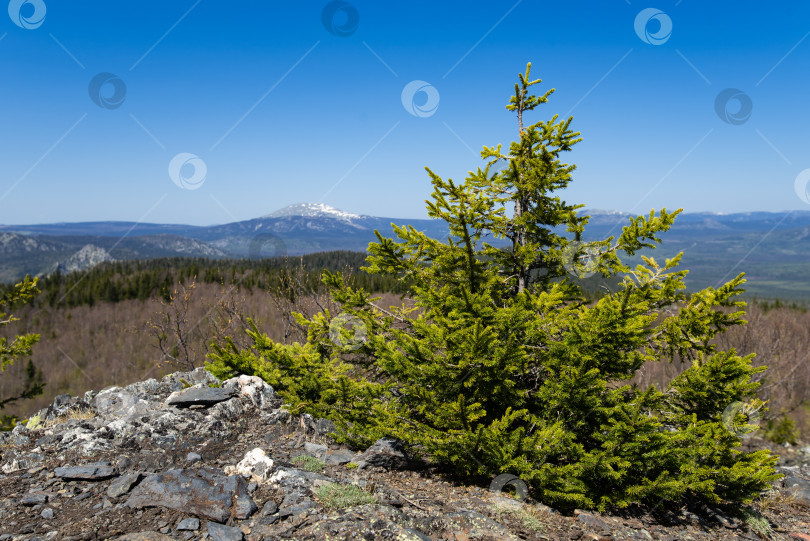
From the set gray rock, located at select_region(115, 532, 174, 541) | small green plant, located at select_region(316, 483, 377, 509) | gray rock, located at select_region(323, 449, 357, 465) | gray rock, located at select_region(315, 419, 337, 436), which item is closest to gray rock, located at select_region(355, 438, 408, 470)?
gray rock, located at select_region(323, 449, 357, 465)

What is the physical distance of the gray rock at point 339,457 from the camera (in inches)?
270

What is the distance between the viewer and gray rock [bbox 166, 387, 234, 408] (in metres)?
8.25

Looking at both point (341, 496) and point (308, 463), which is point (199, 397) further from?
point (341, 496)

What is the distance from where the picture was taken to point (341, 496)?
5.19 meters

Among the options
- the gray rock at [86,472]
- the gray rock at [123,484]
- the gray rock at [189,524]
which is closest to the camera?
the gray rock at [189,524]

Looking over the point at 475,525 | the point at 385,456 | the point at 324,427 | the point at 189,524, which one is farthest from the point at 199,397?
the point at 475,525

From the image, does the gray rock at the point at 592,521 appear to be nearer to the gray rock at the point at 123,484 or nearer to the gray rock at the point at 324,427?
the gray rock at the point at 324,427

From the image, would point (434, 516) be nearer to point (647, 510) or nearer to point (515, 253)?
point (647, 510)

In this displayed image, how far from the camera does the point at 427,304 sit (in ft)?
23.0

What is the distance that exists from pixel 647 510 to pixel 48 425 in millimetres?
9886

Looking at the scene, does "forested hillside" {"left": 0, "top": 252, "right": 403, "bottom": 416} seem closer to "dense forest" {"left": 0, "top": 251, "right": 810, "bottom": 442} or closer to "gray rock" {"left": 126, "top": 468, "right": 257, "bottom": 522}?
"dense forest" {"left": 0, "top": 251, "right": 810, "bottom": 442}

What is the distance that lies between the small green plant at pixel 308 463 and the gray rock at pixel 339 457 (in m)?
0.29

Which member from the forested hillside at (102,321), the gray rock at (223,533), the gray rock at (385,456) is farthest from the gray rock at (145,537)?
the forested hillside at (102,321)

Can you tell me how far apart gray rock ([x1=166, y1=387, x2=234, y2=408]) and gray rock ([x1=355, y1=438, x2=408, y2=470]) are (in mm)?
3214
